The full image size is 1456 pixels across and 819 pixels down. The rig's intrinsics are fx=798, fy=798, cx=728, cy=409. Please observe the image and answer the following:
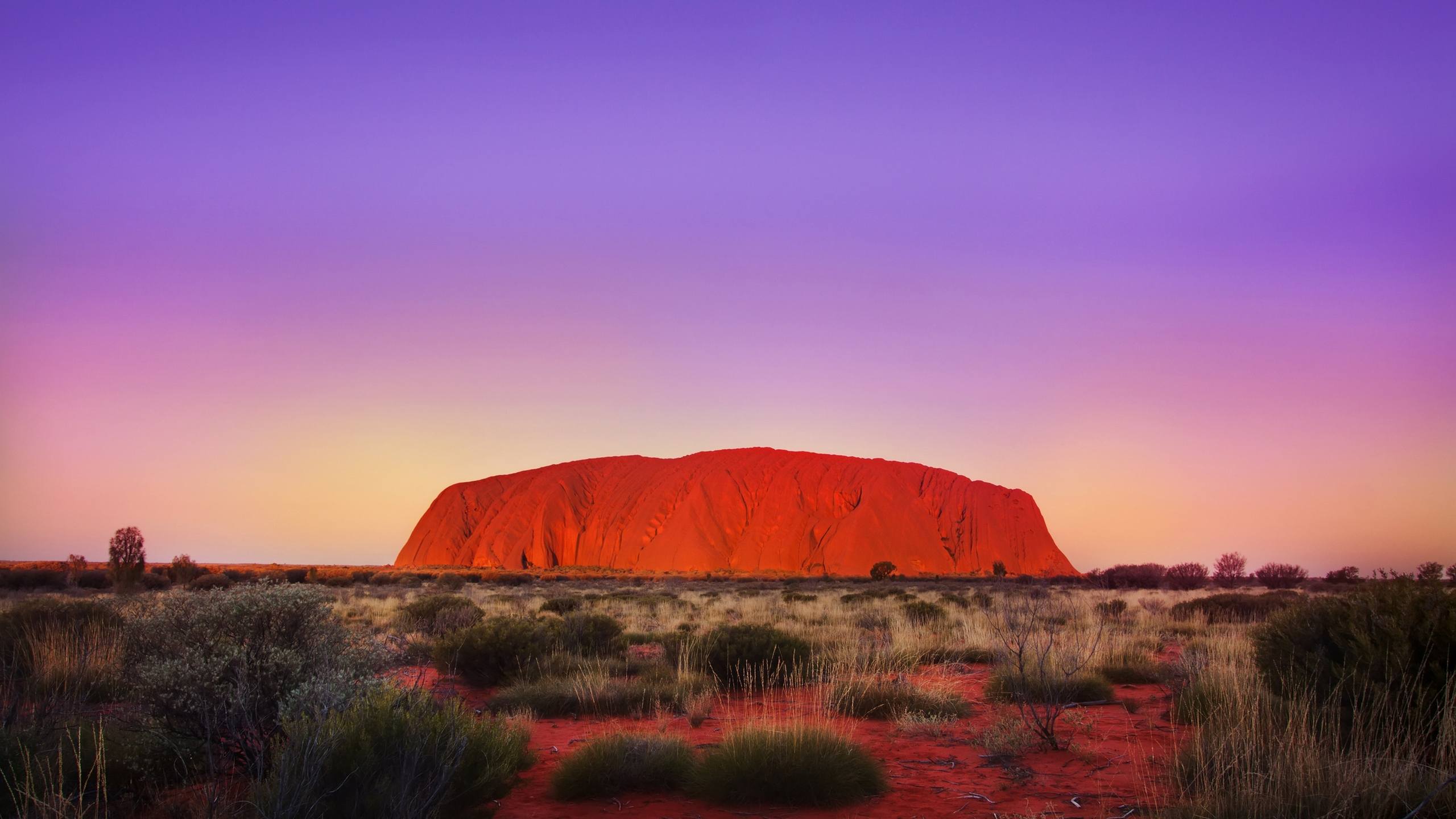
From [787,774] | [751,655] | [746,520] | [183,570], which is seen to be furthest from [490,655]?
[746,520]

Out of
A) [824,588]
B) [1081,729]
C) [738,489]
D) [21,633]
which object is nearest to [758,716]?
[1081,729]

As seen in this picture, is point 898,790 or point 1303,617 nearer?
point 898,790

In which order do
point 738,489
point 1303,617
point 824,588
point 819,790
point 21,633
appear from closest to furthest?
point 819,790, point 1303,617, point 21,633, point 824,588, point 738,489

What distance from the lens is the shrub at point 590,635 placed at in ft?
37.7

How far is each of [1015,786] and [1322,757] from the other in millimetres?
1798

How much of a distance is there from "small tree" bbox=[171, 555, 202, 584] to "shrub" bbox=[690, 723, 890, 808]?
34.0 m

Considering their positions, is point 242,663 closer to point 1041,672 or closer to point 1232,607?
point 1041,672

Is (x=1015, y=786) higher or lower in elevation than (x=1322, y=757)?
lower

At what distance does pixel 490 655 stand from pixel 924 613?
10.2m

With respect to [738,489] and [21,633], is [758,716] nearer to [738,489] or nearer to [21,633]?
[21,633]

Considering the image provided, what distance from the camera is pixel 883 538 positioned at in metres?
66.9

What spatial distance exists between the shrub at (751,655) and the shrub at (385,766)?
468cm

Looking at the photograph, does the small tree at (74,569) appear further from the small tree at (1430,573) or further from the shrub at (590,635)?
the small tree at (1430,573)

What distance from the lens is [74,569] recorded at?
122 feet
